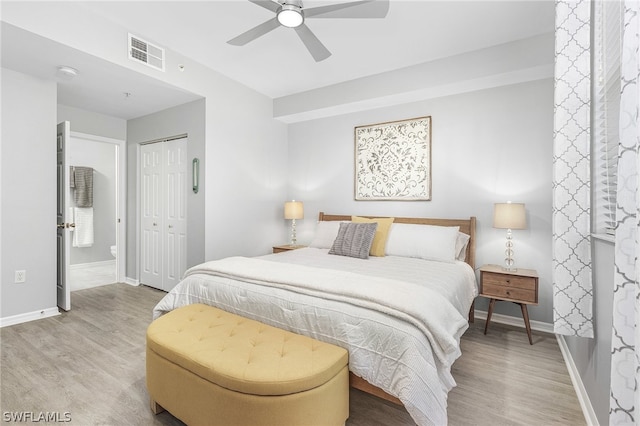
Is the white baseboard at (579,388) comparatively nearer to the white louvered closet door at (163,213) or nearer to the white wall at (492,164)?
the white wall at (492,164)

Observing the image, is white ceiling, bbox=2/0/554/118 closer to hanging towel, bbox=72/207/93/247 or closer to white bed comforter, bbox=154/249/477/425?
white bed comforter, bbox=154/249/477/425

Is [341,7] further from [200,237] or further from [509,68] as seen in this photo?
[200,237]

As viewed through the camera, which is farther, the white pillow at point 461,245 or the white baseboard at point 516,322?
the white pillow at point 461,245

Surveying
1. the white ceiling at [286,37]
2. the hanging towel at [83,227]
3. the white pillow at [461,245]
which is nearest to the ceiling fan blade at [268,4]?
the white ceiling at [286,37]

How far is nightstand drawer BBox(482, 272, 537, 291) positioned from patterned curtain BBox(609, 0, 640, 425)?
2.08 m

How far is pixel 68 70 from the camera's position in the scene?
2936mm

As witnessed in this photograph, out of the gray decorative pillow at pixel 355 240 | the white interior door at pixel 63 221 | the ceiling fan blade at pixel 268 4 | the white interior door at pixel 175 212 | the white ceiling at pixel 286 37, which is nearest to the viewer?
the ceiling fan blade at pixel 268 4

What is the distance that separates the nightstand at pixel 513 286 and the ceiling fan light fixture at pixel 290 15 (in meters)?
2.71

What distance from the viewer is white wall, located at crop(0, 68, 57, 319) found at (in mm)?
2992

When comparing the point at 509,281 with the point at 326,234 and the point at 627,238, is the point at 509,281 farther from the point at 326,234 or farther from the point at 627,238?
the point at 627,238

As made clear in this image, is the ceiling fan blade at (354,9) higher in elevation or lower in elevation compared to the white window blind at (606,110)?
higher

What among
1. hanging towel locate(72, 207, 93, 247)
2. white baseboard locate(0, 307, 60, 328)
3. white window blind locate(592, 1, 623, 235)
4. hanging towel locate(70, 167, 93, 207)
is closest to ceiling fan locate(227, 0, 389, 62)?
white window blind locate(592, 1, 623, 235)

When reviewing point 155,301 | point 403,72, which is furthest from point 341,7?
point 155,301

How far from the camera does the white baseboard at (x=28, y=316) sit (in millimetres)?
2982
